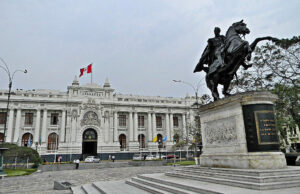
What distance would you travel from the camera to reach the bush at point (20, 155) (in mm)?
22438

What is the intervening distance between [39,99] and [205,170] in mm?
38613

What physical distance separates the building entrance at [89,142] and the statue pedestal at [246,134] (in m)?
35.8

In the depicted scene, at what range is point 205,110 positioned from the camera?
8180mm

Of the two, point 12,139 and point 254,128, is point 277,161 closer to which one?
point 254,128

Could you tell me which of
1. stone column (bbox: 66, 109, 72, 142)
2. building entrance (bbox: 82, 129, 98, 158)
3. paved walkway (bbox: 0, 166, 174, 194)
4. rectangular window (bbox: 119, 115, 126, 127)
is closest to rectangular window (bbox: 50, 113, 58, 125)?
stone column (bbox: 66, 109, 72, 142)

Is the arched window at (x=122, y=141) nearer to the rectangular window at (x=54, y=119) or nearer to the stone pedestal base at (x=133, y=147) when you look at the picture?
the stone pedestal base at (x=133, y=147)

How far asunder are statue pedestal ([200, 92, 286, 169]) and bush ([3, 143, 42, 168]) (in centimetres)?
2230

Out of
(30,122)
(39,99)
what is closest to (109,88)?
(39,99)

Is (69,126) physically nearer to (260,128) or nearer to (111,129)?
(111,129)

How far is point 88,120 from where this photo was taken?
4062 cm

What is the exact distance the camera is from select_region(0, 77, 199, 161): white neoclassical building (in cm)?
3771

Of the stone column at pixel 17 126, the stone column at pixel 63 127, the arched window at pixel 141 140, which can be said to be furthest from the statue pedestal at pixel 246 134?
the stone column at pixel 17 126

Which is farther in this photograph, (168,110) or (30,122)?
(168,110)

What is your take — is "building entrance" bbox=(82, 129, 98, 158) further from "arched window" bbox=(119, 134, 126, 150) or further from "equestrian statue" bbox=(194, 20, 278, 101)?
"equestrian statue" bbox=(194, 20, 278, 101)
